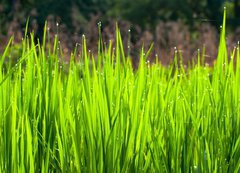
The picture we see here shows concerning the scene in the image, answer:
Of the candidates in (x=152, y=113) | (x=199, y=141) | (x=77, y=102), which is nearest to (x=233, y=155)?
(x=199, y=141)

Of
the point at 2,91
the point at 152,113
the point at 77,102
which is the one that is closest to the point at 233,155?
the point at 152,113

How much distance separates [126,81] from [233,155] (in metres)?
0.50

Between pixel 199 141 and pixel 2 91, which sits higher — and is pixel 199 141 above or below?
below

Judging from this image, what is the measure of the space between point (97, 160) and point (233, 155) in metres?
0.53

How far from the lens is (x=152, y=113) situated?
218 centimetres

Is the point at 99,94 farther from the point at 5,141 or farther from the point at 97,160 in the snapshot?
the point at 5,141

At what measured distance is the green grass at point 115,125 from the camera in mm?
2008

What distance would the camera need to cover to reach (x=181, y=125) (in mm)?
2150

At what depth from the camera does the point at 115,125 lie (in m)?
2.03


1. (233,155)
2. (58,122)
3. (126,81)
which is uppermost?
(126,81)

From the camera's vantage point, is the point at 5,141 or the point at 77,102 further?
the point at 77,102

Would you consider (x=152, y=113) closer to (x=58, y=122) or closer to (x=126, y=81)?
(x=126, y=81)

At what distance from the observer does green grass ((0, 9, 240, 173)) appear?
2.01 meters

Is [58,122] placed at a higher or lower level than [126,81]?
lower
